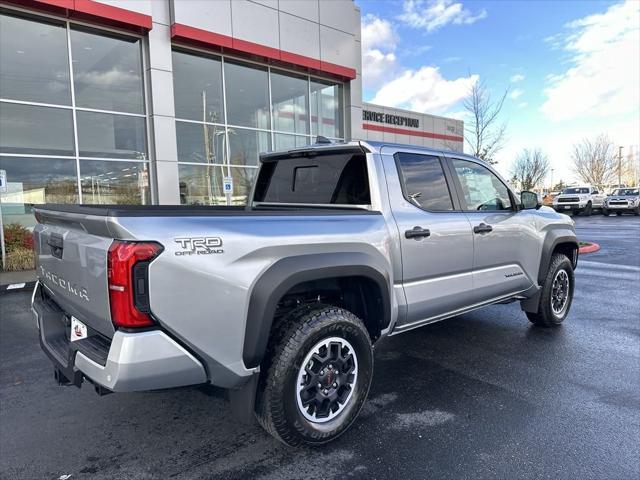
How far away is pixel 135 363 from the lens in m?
2.08

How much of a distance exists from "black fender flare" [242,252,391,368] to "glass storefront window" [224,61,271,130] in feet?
41.3

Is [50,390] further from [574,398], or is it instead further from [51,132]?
[51,132]

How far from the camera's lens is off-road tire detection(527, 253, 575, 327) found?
4.97 m

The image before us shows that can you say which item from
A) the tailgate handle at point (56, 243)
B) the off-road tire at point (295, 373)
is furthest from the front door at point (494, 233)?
the tailgate handle at point (56, 243)

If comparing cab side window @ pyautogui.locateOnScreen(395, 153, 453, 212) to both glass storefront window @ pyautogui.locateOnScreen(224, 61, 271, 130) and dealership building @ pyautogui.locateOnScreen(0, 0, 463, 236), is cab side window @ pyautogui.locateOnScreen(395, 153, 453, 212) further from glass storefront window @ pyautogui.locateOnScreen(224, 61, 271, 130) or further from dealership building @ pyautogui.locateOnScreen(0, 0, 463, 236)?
glass storefront window @ pyautogui.locateOnScreen(224, 61, 271, 130)

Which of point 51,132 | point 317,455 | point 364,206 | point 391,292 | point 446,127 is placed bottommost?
point 317,455

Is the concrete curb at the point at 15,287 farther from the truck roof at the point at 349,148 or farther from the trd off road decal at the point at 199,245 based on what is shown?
the trd off road decal at the point at 199,245

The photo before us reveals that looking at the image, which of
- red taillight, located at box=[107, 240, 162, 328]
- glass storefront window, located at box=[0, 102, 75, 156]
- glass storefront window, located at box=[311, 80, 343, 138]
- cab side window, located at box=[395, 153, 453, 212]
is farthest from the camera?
glass storefront window, located at box=[311, 80, 343, 138]

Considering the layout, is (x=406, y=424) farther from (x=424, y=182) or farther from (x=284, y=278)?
(x=424, y=182)

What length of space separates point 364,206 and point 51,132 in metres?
11.5

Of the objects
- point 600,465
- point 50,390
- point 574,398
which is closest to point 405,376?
point 574,398

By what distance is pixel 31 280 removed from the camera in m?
8.72

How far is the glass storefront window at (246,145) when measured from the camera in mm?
14555

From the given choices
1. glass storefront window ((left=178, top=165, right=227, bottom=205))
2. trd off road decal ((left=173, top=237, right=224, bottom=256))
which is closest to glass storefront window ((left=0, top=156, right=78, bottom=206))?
glass storefront window ((left=178, top=165, right=227, bottom=205))
